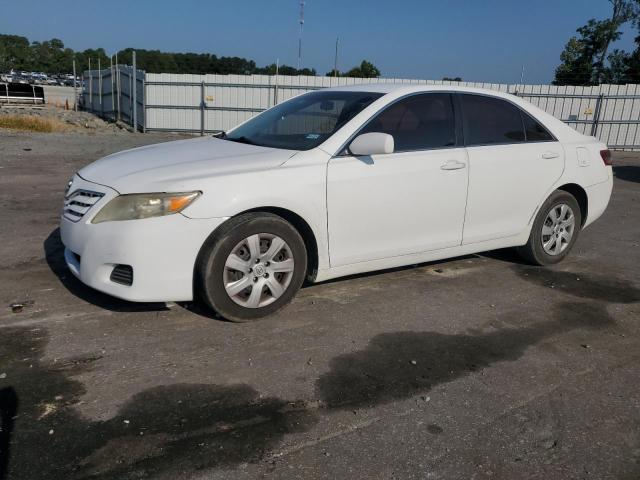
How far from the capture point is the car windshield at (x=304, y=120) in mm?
4297

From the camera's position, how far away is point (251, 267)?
382 centimetres

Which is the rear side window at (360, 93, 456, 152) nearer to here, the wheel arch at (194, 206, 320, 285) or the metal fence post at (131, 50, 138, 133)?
the wheel arch at (194, 206, 320, 285)

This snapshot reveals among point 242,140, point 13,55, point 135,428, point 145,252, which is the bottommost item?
point 135,428

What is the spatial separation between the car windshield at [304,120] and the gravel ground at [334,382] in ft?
4.05

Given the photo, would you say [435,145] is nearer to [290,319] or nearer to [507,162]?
[507,162]

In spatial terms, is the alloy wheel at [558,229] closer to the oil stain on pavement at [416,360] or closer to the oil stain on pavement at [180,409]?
the oil stain on pavement at [416,360]

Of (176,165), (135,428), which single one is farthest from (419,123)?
(135,428)

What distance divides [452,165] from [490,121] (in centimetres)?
71

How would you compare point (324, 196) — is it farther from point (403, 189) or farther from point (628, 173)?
point (628, 173)

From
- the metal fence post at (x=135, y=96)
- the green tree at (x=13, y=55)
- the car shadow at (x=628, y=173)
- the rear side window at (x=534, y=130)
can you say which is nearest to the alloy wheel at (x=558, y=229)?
the rear side window at (x=534, y=130)

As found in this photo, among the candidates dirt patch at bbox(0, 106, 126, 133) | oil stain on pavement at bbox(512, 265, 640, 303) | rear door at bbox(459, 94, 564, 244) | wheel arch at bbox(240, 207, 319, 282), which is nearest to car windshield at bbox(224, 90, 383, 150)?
wheel arch at bbox(240, 207, 319, 282)

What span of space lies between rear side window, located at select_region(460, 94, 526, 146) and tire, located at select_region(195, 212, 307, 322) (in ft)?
6.28

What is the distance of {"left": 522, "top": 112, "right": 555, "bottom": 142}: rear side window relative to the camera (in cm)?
521

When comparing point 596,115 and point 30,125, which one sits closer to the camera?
point 596,115
